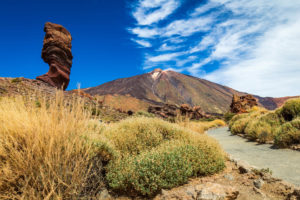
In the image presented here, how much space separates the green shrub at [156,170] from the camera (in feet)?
11.0

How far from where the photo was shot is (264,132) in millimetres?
7902

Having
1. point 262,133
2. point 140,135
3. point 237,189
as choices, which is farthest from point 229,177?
point 262,133

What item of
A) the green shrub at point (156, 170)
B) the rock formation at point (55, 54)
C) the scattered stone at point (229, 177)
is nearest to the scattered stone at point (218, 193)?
the green shrub at point (156, 170)

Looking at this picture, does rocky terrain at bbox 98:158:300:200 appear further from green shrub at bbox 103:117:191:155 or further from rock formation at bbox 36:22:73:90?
rock formation at bbox 36:22:73:90

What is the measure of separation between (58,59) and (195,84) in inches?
7036

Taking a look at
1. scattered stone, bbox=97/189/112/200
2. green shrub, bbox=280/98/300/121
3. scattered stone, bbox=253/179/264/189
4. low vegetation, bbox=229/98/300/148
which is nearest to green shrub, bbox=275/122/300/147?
low vegetation, bbox=229/98/300/148

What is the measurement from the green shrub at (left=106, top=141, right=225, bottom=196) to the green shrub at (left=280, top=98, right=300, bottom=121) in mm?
6954

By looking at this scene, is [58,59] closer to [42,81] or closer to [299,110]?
[42,81]

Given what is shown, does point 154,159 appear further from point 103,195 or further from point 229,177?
point 229,177

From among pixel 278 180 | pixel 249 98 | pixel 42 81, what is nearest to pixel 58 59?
pixel 42 81

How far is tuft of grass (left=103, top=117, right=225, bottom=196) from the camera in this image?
341cm

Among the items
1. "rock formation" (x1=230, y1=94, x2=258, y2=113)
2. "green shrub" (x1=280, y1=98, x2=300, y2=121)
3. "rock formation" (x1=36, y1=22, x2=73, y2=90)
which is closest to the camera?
"green shrub" (x1=280, y1=98, x2=300, y2=121)

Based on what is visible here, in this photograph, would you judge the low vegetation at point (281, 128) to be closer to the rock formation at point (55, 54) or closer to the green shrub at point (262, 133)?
the green shrub at point (262, 133)

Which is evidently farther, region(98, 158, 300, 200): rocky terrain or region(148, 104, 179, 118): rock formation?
region(148, 104, 179, 118): rock formation
